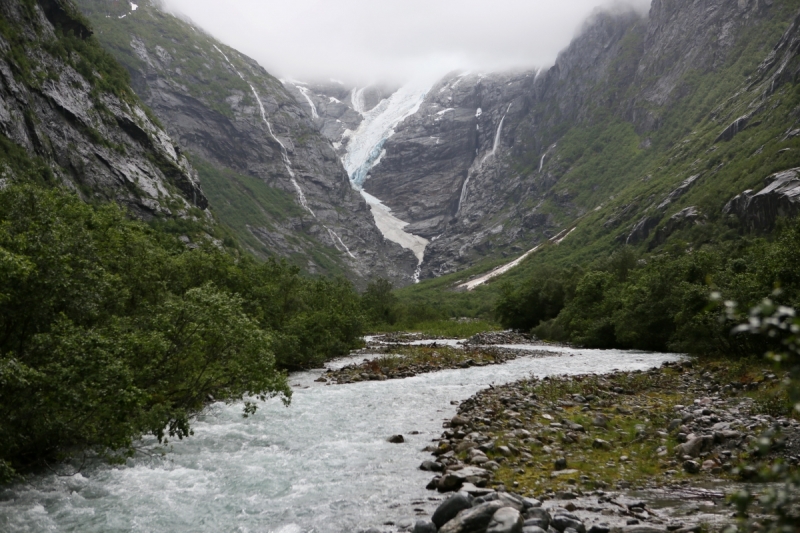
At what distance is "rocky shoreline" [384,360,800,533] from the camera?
966 cm

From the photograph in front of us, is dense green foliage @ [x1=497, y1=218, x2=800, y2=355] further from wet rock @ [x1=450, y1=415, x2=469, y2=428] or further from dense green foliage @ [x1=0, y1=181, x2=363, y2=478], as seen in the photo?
dense green foliage @ [x1=0, y1=181, x2=363, y2=478]

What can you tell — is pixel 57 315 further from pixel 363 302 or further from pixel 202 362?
pixel 363 302

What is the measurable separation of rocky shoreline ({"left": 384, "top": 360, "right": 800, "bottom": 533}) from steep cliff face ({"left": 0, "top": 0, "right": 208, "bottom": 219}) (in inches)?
2886

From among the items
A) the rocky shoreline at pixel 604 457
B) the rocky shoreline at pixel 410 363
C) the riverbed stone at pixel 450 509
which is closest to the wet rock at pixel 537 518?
the rocky shoreline at pixel 604 457

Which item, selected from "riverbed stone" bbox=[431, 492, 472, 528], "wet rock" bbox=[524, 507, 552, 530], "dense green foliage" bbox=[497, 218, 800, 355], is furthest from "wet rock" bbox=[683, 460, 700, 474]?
"riverbed stone" bbox=[431, 492, 472, 528]

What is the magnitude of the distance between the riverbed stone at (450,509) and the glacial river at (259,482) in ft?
3.50

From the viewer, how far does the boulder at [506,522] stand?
8820 millimetres

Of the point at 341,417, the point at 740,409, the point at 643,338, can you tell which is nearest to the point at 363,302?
the point at 643,338

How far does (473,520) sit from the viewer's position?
946 cm

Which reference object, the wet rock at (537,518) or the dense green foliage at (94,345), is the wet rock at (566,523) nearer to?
the wet rock at (537,518)

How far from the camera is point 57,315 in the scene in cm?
1312

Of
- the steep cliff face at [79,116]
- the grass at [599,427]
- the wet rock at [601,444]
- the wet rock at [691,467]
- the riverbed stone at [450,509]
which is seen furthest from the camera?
the steep cliff face at [79,116]

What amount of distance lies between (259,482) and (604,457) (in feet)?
30.6

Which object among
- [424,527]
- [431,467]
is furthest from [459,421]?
[424,527]
